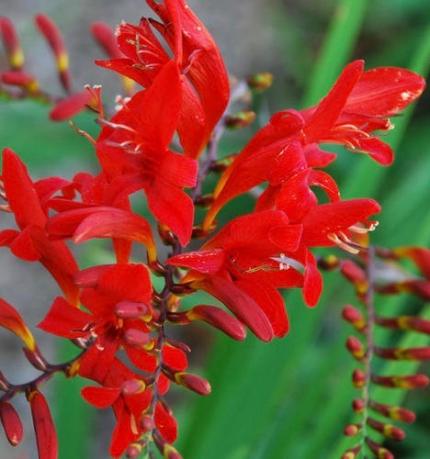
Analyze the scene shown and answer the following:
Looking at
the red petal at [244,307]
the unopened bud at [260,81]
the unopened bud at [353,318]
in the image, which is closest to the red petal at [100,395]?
the red petal at [244,307]

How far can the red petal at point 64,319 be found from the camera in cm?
79

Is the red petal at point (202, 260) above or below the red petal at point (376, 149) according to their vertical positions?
below

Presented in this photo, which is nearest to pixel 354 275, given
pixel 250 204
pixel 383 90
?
pixel 383 90

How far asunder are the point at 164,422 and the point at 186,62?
12.7 inches

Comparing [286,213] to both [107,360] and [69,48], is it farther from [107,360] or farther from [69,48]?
[69,48]

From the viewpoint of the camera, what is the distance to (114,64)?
2.80 ft

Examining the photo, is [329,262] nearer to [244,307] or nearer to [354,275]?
[354,275]

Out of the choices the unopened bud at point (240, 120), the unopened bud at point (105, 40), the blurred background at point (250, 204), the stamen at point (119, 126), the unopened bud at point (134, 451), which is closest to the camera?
the unopened bud at point (134, 451)

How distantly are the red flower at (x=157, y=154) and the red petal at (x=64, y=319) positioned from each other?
0.35 feet

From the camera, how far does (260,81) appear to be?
3.91 ft

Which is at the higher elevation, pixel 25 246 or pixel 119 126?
pixel 119 126

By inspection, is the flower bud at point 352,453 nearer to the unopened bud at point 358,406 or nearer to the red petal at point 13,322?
the unopened bud at point 358,406

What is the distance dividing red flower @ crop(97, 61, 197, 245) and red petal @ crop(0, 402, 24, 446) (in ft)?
0.69

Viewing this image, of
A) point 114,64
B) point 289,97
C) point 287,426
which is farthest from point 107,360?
point 289,97
